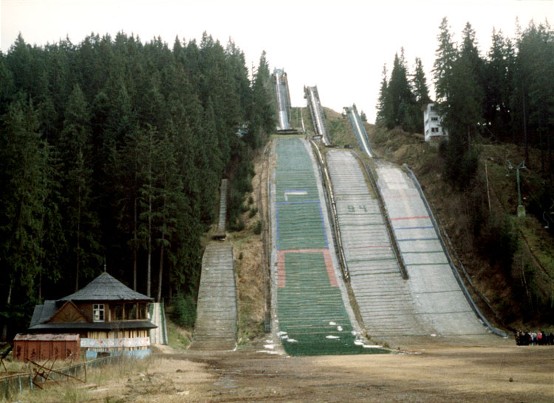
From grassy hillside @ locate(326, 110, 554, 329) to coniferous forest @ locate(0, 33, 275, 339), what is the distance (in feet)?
53.7

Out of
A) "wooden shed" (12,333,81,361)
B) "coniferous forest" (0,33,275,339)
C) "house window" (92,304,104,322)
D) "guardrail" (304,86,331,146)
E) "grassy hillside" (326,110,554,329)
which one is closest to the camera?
"wooden shed" (12,333,81,361)

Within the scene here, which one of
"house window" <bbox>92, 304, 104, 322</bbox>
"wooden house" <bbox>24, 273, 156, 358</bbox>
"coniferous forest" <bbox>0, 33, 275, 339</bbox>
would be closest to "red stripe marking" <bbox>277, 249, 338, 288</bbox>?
"coniferous forest" <bbox>0, 33, 275, 339</bbox>

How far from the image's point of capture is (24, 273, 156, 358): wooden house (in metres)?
30.0

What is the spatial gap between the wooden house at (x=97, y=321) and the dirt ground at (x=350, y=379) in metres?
4.30

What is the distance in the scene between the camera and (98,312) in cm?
3077

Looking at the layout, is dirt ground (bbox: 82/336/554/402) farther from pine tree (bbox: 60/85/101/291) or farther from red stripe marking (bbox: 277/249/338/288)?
red stripe marking (bbox: 277/249/338/288)

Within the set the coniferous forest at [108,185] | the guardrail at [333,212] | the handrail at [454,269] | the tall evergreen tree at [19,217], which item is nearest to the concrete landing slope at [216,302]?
the coniferous forest at [108,185]

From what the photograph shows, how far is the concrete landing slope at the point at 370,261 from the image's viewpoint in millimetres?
37969

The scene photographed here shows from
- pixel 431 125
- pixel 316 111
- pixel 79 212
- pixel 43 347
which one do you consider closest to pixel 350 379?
pixel 43 347

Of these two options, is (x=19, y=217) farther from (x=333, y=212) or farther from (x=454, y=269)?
(x=454, y=269)

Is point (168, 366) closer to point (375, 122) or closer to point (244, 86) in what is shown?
point (244, 86)

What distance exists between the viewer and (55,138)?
151 ft

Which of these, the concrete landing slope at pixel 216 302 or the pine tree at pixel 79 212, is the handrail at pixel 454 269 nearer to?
the concrete landing slope at pixel 216 302

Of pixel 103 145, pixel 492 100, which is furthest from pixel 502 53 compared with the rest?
pixel 103 145
